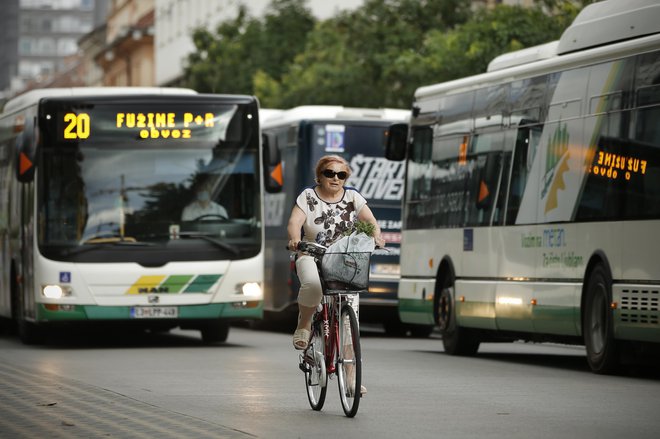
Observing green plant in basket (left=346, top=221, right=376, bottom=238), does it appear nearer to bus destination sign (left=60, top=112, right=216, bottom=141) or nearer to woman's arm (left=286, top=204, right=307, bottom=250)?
woman's arm (left=286, top=204, right=307, bottom=250)

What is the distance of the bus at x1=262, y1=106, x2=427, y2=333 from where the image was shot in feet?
92.2

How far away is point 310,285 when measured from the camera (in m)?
12.4

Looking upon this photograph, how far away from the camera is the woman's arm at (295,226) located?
1240 cm

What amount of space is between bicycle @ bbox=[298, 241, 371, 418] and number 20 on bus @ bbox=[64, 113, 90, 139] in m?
10.7

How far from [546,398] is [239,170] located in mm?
9597

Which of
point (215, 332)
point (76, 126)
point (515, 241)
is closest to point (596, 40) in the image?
point (515, 241)

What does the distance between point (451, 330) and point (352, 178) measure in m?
6.93

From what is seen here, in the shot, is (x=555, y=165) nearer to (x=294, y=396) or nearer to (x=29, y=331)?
(x=294, y=396)

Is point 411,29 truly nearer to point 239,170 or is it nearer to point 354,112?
point 354,112

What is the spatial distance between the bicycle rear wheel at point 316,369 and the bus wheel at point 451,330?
8.41 meters

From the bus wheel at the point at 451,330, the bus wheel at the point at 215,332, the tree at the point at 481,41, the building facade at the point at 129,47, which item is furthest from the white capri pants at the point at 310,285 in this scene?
the building facade at the point at 129,47

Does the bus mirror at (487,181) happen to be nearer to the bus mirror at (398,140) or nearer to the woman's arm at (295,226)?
the bus mirror at (398,140)

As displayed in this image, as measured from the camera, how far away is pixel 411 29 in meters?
41.4

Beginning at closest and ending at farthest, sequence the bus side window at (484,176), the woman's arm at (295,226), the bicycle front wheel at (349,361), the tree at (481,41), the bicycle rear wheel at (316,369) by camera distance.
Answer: the bicycle front wheel at (349,361) < the woman's arm at (295,226) < the bicycle rear wheel at (316,369) < the bus side window at (484,176) < the tree at (481,41)
